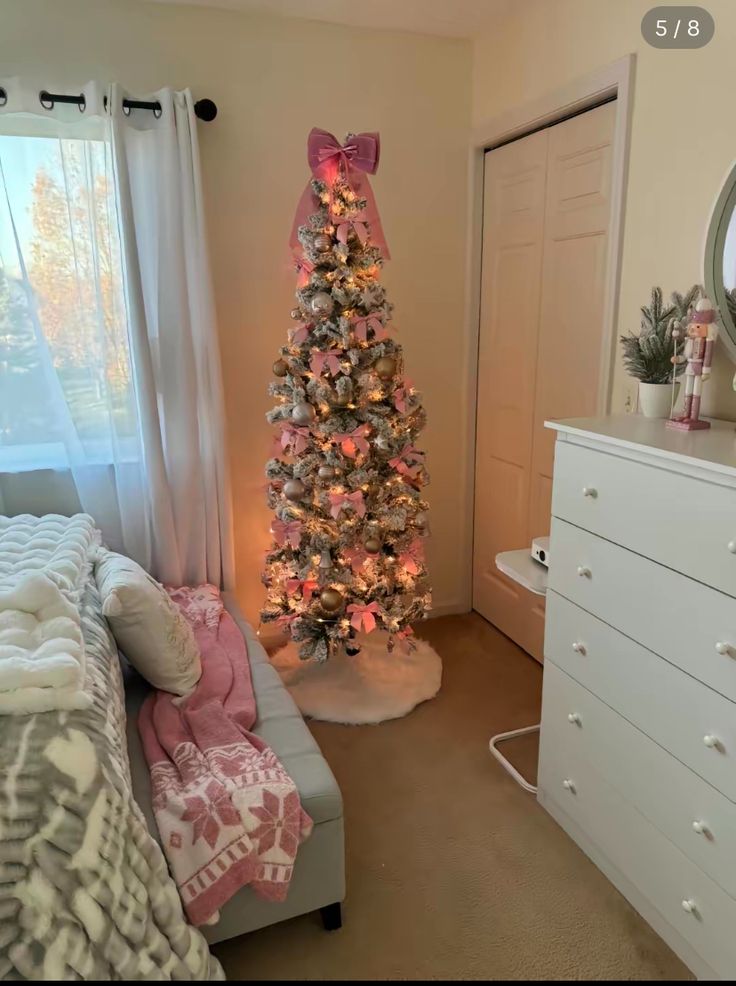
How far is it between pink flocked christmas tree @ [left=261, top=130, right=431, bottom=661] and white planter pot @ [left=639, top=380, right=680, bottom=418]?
86cm

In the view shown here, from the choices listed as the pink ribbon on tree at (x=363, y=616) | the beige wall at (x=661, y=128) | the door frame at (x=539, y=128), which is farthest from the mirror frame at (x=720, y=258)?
the pink ribbon on tree at (x=363, y=616)

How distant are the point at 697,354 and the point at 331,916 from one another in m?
1.75

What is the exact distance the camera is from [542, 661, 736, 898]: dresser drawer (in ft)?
5.01

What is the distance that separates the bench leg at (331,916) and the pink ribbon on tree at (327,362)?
1654 millimetres

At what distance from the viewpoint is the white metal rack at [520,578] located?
2.21 meters

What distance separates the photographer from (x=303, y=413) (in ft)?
8.12

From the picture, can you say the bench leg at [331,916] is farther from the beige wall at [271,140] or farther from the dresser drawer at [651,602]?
the beige wall at [271,140]

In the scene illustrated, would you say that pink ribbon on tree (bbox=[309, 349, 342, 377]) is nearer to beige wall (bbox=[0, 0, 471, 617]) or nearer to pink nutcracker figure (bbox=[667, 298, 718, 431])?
beige wall (bbox=[0, 0, 471, 617])

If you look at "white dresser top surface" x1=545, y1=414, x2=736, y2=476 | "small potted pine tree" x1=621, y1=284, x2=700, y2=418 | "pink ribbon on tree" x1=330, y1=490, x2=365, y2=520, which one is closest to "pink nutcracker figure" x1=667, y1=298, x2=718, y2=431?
"white dresser top surface" x1=545, y1=414, x2=736, y2=476

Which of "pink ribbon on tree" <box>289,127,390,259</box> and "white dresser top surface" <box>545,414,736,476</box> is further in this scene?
"pink ribbon on tree" <box>289,127,390,259</box>

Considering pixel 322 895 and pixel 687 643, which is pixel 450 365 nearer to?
pixel 687 643

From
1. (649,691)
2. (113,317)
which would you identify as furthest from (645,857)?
(113,317)

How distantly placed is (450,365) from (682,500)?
1925 mm

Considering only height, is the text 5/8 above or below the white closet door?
above
